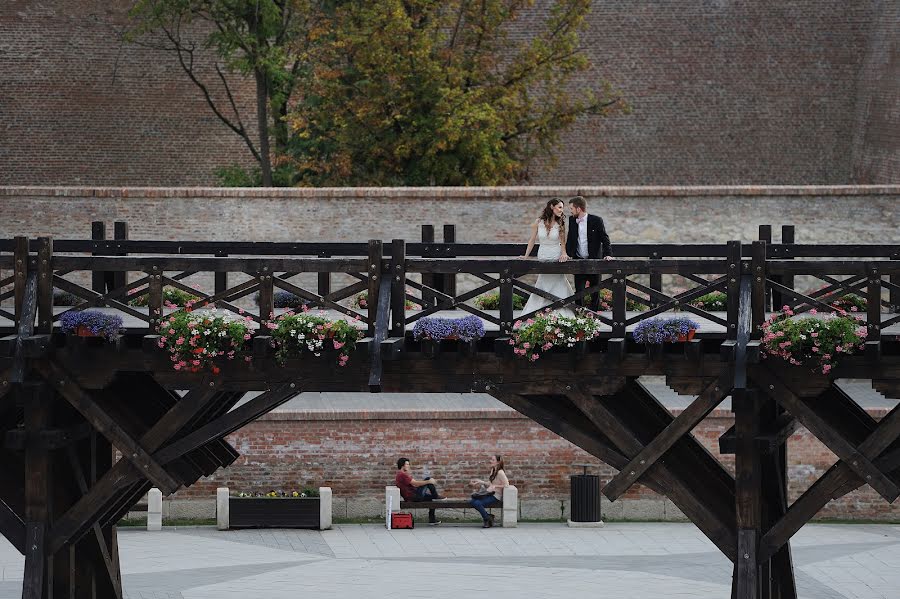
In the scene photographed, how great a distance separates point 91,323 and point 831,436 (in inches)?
248

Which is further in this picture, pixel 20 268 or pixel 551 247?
pixel 551 247

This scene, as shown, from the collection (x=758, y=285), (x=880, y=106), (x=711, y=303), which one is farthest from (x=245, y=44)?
(x=758, y=285)

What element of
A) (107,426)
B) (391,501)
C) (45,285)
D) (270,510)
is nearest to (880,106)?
(391,501)

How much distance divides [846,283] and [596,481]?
349 inches

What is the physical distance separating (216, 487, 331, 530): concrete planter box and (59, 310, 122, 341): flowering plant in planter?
754cm

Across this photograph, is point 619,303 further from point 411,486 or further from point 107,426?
point 411,486

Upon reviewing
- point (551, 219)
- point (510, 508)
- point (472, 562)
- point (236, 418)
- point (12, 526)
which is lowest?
point (472, 562)

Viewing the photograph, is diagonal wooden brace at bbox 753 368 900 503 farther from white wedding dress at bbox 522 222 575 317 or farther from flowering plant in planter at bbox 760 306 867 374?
white wedding dress at bbox 522 222 575 317

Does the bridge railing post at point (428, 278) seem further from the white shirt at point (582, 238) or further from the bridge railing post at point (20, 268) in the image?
the bridge railing post at point (20, 268)

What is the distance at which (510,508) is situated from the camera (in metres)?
21.2

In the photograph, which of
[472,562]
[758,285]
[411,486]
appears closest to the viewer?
[758,285]

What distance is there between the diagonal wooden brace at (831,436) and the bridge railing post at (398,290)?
2.98 meters

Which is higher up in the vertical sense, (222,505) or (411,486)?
(411,486)

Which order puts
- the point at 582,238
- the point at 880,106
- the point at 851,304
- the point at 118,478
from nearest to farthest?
the point at 118,478 → the point at 582,238 → the point at 851,304 → the point at 880,106
